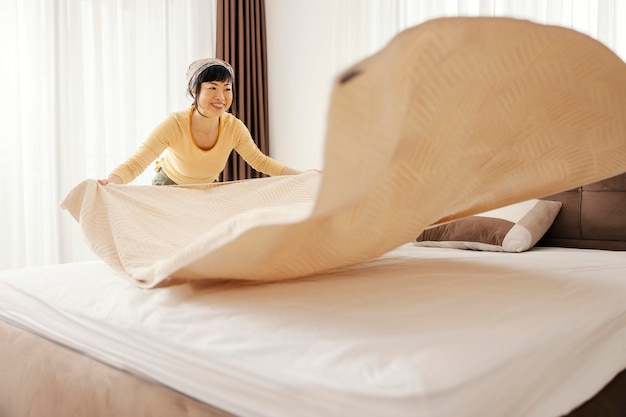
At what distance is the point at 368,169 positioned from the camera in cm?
100

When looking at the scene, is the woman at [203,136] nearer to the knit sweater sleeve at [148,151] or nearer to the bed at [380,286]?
the knit sweater sleeve at [148,151]

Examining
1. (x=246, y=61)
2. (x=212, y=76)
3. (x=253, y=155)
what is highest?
(x=246, y=61)

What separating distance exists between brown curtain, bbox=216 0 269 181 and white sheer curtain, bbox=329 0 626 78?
0.66 metres

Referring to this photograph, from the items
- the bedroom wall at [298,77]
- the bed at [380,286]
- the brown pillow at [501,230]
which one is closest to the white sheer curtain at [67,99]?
the bedroom wall at [298,77]

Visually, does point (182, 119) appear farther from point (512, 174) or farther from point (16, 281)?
point (512, 174)

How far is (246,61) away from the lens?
4609mm

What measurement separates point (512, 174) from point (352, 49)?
2896 mm

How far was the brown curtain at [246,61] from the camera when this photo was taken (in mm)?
4473

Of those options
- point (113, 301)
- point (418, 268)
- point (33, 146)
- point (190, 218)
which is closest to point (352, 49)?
point (33, 146)

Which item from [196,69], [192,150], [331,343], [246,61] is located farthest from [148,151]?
[246,61]

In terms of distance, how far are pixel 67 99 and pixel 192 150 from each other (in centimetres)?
133

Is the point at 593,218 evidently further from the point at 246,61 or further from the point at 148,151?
the point at 246,61

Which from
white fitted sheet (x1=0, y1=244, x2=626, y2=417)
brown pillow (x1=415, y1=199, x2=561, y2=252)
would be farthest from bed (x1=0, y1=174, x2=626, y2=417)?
brown pillow (x1=415, y1=199, x2=561, y2=252)

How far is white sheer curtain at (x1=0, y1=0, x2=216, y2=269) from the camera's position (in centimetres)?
348
